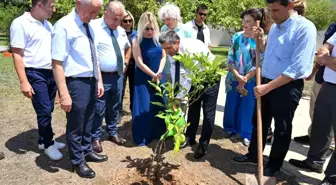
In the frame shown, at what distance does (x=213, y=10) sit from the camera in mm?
15055

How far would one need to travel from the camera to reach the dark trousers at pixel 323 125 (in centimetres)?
343

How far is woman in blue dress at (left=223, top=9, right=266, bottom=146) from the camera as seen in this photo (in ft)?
13.6

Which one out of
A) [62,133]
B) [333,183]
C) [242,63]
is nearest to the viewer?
[333,183]

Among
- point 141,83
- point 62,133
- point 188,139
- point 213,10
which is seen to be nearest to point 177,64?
point 141,83

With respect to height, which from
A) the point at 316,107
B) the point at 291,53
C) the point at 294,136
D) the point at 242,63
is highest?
the point at 291,53

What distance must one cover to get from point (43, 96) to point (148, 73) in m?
1.30

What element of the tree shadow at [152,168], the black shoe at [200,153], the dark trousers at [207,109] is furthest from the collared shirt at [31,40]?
the black shoe at [200,153]

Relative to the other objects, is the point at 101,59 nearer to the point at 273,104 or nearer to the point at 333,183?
the point at 273,104

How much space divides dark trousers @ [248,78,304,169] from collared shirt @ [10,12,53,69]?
2.44m

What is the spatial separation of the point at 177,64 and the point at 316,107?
1.63m

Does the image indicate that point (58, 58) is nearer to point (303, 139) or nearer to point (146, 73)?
point (146, 73)

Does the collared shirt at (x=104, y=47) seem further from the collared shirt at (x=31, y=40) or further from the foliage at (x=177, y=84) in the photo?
the foliage at (x=177, y=84)

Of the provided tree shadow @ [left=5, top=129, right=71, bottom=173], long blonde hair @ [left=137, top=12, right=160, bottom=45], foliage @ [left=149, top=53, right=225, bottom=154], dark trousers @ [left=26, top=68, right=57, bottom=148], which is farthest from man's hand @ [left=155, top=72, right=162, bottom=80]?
tree shadow @ [left=5, top=129, right=71, bottom=173]

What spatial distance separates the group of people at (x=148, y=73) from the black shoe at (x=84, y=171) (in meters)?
0.01
